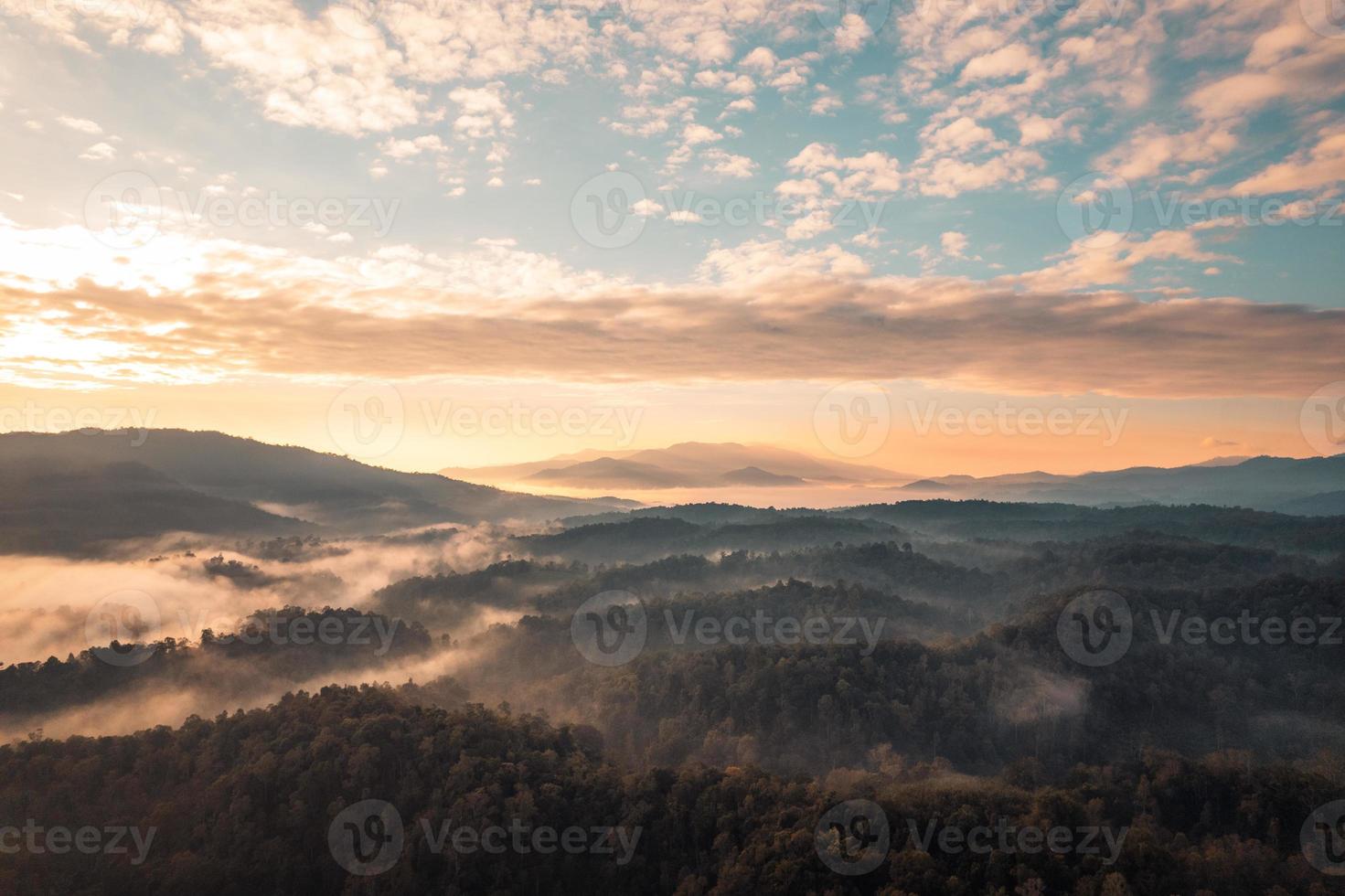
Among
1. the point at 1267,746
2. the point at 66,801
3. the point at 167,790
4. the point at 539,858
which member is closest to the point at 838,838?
the point at 539,858

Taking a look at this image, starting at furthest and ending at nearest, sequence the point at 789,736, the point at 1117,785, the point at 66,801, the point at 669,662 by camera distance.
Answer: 1. the point at 669,662
2. the point at 789,736
3. the point at 1117,785
4. the point at 66,801

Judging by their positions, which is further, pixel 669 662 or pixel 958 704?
pixel 669 662

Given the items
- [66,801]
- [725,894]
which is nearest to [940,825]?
[725,894]

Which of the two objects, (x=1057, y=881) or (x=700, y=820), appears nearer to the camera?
(x=1057, y=881)

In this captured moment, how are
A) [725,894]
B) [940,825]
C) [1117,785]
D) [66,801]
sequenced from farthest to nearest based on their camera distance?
[1117,785] → [66,801] → [940,825] → [725,894]

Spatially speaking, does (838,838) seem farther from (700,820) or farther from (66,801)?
(66,801)

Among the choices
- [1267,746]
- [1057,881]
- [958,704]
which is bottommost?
[1267,746]

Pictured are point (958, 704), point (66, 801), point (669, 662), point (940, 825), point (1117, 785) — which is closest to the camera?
point (940, 825)

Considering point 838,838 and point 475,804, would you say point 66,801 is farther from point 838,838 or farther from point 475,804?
point 838,838

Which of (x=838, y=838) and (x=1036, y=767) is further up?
(x=838, y=838)
